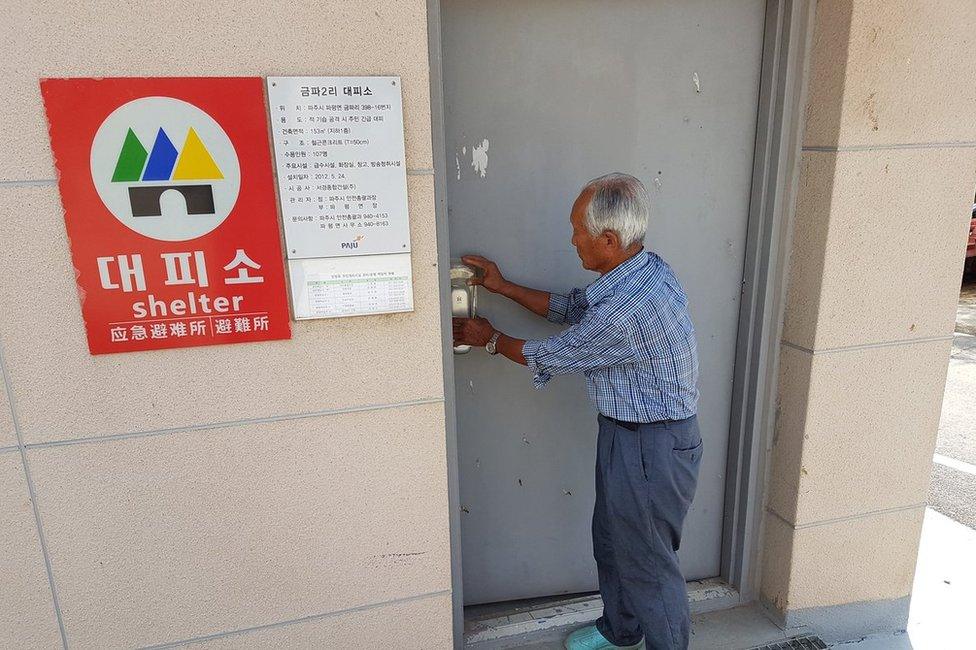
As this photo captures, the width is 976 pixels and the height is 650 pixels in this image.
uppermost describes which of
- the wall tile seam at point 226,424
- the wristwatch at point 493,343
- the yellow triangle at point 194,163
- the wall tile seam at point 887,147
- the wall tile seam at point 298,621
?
the wall tile seam at point 887,147

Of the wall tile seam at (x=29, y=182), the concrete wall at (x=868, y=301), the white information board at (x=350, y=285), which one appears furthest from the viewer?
the concrete wall at (x=868, y=301)

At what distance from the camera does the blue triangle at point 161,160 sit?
1.69m

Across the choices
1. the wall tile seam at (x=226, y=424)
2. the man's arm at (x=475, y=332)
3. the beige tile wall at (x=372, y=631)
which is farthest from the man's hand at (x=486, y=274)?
the beige tile wall at (x=372, y=631)

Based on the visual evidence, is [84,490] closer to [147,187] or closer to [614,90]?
[147,187]

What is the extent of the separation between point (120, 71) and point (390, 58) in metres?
0.71

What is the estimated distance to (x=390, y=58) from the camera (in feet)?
5.92

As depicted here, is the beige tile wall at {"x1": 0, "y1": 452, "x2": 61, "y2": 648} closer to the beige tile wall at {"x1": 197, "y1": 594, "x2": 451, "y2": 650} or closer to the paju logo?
the beige tile wall at {"x1": 197, "y1": 594, "x2": 451, "y2": 650}

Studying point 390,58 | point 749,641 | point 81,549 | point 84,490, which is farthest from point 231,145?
point 749,641

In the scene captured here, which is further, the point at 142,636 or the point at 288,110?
the point at 142,636

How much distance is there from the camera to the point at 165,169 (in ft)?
5.61

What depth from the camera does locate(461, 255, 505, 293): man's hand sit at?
235cm

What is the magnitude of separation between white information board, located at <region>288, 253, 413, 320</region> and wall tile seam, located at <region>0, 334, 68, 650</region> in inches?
31.8

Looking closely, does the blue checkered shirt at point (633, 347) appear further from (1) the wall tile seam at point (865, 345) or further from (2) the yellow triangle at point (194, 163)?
(2) the yellow triangle at point (194, 163)

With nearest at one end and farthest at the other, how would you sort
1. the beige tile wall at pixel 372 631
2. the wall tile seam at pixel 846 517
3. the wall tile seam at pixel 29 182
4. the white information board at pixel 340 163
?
the wall tile seam at pixel 29 182 → the white information board at pixel 340 163 → the beige tile wall at pixel 372 631 → the wall tile seam at pixel 846 517
